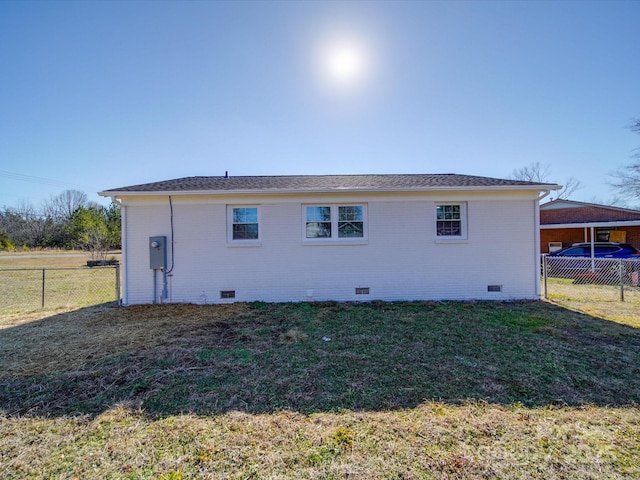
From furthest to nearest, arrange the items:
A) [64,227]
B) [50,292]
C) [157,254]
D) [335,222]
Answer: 1. [64,227]
2. [50,292]
3. [335,222]
4. [157,254]

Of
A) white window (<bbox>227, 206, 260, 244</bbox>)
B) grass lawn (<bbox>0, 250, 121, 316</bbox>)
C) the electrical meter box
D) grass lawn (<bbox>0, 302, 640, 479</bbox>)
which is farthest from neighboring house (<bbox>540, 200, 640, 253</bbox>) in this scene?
grass lawn (<bbox>0, 250, 121, 316</bbox>)

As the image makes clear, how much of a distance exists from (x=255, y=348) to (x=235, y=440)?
2063 mm

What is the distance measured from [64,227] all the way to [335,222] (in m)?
39.9

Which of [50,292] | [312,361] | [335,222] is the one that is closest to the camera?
[312,361]

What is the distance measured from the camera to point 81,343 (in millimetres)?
4672

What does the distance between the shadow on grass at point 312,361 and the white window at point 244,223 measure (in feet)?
7.15

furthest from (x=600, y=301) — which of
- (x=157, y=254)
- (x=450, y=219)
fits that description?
(x=157, y=254)

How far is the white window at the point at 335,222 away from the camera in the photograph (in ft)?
24.9

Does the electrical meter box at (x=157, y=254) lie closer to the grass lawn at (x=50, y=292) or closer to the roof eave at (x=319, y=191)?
the roof eave at (x=319, y=191)

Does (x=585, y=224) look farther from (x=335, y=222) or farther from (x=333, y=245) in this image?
(x=333, y=245)

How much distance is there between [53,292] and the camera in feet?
31.4

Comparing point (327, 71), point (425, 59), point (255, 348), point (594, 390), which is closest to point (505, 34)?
point (425, 59)

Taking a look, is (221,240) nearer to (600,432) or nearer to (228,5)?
(228,5)

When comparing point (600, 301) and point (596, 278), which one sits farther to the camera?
point (596, 278)
